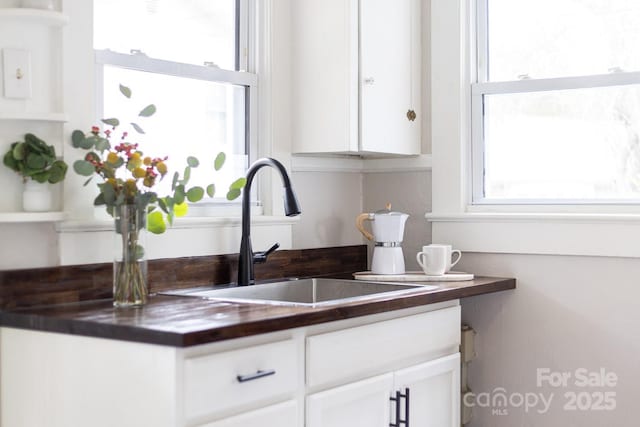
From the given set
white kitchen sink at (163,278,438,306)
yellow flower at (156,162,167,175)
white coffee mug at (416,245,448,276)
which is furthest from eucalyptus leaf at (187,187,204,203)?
white coffee mug at (416,245,448,276)

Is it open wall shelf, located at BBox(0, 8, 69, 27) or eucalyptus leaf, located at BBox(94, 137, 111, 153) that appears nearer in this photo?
open wall shelf, located at BBox(0, 8, 69, 27)

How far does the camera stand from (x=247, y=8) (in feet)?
9.94

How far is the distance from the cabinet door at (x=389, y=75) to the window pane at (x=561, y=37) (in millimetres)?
294

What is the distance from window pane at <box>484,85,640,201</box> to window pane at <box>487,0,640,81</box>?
9cm

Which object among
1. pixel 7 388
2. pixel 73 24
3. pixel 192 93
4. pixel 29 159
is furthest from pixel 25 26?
pixel 7 388

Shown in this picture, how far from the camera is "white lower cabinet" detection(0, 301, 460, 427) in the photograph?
1869 mm

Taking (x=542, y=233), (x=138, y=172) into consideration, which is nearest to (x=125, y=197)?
(x=138, y=172)

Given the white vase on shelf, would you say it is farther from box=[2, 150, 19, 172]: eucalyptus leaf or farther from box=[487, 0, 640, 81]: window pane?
box=[487, 0, 640, 81]: window pane

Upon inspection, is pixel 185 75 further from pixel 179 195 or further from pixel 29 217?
pixel 29 217

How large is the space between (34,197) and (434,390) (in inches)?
52.1

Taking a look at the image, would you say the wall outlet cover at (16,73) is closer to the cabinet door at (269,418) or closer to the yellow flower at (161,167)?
the yellow flower at (161,167)

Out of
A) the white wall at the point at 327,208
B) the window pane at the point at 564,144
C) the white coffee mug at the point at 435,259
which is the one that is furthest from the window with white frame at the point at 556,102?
the white wall at the point at 327,208

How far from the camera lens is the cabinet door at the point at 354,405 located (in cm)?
222

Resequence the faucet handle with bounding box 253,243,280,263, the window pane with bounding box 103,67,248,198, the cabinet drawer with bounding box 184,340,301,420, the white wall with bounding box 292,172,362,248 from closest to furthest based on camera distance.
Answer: the cabinet drawer with bounding box 184,340,301,420 < the window pane with bounding box 103,67,248,198 < the faucet handle with bounding box 253,243,280,263 < the white wall with bounding box 292,172,362,248
